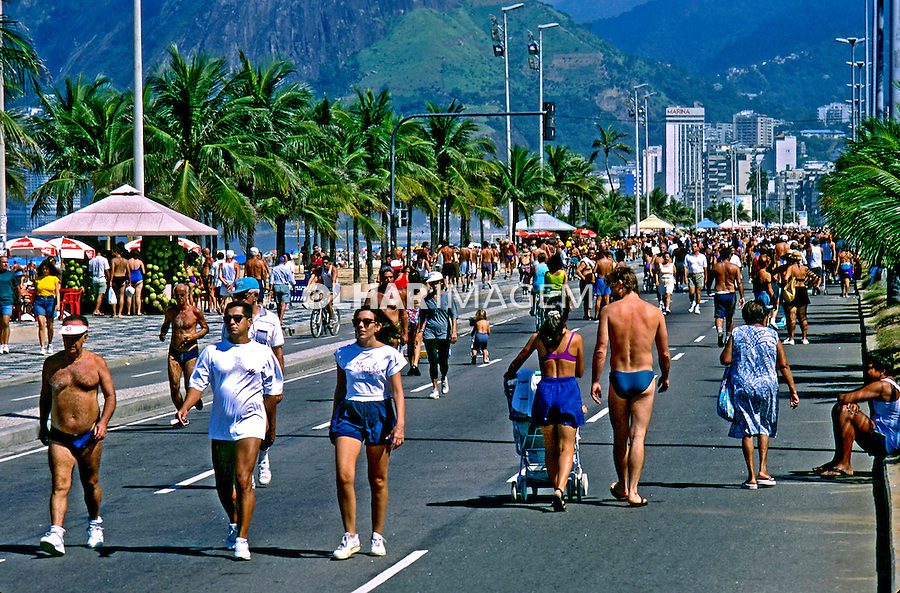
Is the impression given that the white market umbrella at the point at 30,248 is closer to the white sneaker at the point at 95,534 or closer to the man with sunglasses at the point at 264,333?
the man with sunglasses at the point at 264,333

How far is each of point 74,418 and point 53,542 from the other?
34.0 inches

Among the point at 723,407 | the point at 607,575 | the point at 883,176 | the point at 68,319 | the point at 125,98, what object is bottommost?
the point at 607,575

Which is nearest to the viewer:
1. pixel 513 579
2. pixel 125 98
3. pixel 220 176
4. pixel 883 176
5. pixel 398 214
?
pixel 513 579

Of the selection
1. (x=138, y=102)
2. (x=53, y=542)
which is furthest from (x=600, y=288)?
(x=53, y=542)

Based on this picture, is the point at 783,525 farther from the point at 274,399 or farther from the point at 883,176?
the point at 883,176

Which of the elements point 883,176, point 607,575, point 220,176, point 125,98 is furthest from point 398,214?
point 607,575

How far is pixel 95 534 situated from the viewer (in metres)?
9.81

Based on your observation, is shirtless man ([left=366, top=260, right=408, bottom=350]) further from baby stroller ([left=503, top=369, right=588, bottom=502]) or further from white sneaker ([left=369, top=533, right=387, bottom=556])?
white sneaker ([left=369, top=533, right=387, bottom=556])

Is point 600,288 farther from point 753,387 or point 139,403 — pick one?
point 753,387

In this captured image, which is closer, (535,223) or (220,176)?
(220,176)

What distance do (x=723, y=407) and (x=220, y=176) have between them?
119ft

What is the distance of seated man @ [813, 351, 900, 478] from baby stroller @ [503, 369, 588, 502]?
2.50 metres

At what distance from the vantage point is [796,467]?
12977 mm

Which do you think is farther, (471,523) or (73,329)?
(471,523)
